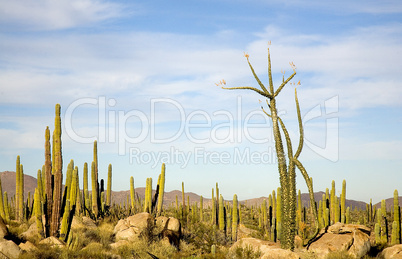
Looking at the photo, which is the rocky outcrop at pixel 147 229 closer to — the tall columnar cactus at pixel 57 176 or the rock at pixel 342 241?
the tall columnar cactus at pixel 57 176

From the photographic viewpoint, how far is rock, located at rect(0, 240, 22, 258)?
14750 mm

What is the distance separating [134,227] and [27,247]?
453 cm

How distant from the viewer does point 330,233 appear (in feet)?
55.5

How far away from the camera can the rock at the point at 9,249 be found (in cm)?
1475

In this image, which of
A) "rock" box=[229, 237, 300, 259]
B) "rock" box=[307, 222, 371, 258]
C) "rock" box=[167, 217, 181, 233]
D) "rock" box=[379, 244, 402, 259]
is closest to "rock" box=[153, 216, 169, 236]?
"rock" box=[167, 217, 181, 233]

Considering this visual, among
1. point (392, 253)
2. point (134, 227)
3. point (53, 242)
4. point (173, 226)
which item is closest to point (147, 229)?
point (134, 227)

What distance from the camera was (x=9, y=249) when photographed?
14.9 meters

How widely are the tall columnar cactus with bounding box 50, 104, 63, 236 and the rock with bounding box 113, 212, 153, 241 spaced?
2.70 meters

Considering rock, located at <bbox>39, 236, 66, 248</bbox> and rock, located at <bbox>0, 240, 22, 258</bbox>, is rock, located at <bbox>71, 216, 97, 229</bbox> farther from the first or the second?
rock, located at <bbox>0, 240, 22, 258</bbox>

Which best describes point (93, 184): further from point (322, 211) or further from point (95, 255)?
point (322, 211)

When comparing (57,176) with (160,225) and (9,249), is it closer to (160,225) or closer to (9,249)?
(9,249)

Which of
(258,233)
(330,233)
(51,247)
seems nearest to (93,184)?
(51,247)

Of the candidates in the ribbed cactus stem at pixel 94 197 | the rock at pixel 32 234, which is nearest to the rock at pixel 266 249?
the rock at pixel 32 234

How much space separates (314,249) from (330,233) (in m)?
1.25
